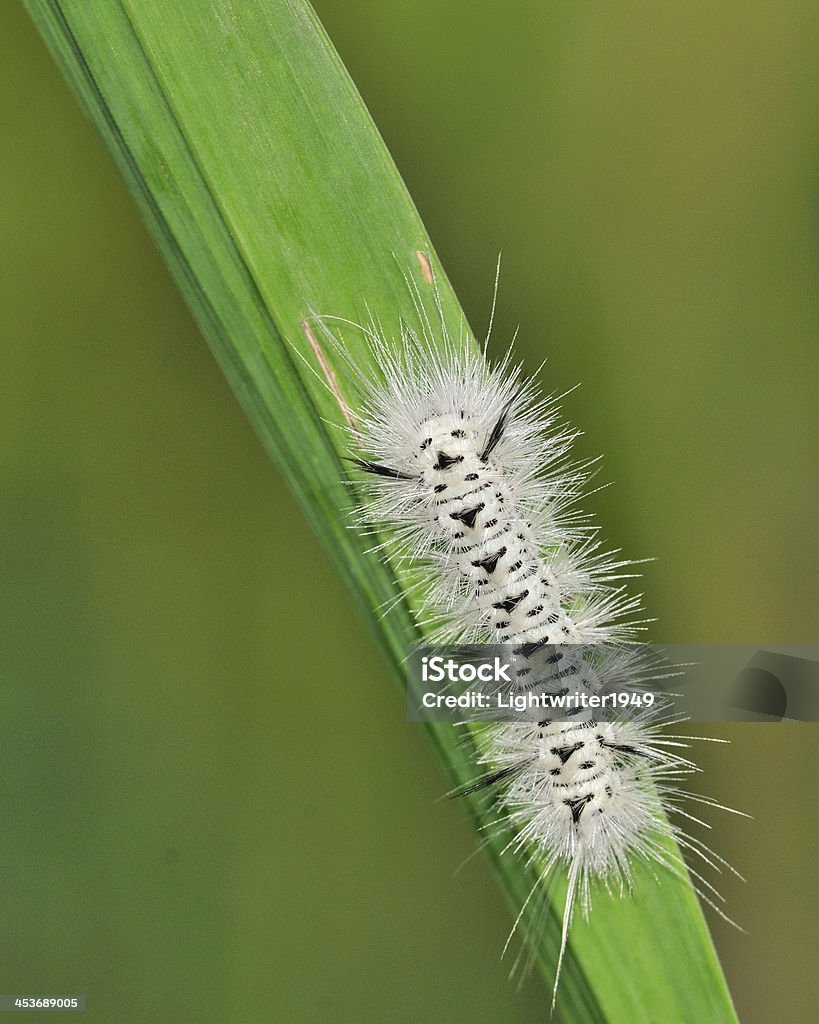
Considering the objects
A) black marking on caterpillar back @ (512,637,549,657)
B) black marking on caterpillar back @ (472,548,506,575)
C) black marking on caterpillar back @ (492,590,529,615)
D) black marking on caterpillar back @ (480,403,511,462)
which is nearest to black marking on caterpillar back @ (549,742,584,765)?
black marking on caterpillar back @ (512,637,549,657)

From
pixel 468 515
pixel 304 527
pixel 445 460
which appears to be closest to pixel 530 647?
pixel 468 515

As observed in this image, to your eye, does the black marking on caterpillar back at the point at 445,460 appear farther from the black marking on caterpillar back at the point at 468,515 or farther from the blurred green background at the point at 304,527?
the blurred green background at the point at 304,527

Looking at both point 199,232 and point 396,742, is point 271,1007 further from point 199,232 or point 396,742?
point 199,232

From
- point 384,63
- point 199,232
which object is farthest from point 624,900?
point 384,63

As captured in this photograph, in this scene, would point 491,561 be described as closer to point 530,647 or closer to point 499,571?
point 499,571

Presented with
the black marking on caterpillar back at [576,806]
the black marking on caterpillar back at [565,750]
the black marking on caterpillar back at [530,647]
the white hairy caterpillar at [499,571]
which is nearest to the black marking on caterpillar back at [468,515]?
the white hairy caterpillar at [499,571]
